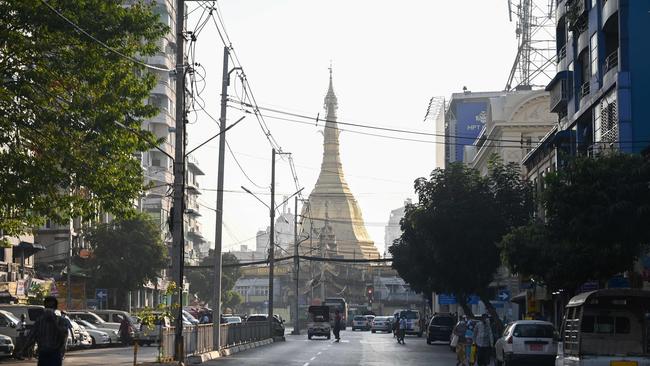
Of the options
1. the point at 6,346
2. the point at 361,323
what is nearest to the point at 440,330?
the point at 6,346

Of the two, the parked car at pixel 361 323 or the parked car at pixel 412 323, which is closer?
the parked car at pixel 412 323

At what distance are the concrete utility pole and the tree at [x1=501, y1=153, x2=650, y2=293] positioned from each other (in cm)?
1052

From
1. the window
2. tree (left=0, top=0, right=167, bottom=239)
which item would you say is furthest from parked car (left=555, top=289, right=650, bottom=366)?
the window

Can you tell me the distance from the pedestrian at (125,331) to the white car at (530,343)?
24512 millimetres

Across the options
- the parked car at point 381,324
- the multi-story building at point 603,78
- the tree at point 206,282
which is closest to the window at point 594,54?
the multi-story building at point 603,78

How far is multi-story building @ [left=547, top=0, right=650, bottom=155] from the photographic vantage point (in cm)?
4012

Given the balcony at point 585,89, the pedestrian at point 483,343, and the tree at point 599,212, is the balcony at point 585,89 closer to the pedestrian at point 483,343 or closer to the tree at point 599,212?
the tree at point 599,212

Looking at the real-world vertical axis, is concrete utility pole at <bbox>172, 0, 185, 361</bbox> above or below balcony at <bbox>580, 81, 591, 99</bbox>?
below

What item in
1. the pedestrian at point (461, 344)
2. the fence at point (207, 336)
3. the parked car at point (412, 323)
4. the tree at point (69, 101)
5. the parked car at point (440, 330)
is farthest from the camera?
the parked car at point (412, 323)

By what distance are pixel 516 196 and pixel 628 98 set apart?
577 inches

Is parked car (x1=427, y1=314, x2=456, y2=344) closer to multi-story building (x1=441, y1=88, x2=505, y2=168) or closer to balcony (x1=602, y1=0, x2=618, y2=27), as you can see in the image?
balcony (x1=602, y1=0, x2=618, y2=27)

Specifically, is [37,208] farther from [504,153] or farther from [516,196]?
[504,153]

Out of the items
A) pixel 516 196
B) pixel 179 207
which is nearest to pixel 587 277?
pixel 179 207

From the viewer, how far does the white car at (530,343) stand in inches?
1330
